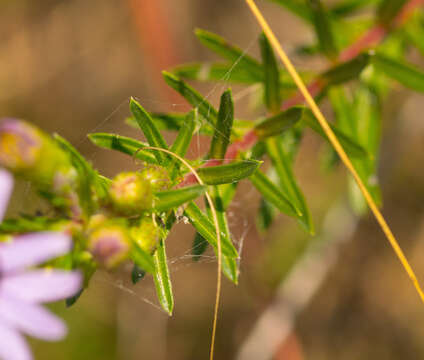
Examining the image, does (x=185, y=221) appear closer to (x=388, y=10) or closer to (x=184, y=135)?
(x=184, y=135)

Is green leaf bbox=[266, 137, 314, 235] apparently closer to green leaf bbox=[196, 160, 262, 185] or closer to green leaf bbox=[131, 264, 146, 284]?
green leaf bbox=[196, 160, 262, 185]

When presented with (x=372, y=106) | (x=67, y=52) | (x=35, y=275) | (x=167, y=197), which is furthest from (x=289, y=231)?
(x=35, y=275)

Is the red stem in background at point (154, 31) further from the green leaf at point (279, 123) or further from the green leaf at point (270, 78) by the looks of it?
the green leaf at point (279, 123)

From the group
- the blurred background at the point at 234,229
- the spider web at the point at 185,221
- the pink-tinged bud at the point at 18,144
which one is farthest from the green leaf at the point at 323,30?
the blurred background at the point at 234,229

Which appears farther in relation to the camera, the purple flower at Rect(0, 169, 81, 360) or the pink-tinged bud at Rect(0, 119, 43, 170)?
the pink-tinged bud at Rect(0, 119, 43, 170)

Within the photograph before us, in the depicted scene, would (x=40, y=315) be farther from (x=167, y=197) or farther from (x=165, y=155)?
(x=165, y=155)

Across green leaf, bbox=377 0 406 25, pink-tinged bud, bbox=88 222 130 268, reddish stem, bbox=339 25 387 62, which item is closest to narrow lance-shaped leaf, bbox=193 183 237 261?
pink-tinged bud, bbox=88 222 130 268
